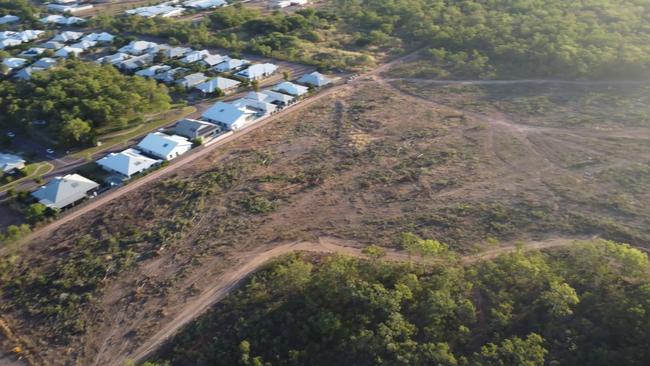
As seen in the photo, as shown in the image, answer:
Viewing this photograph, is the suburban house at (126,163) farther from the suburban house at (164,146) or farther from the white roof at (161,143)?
the white roof at (161,143)

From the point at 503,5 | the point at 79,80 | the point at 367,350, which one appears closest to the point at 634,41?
the point at 503,5

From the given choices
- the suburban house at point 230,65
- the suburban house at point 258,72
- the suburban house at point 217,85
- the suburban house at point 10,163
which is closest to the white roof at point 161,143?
the suburban house at point 10,163

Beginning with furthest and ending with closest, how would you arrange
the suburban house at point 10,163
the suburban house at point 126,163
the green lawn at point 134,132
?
the green lawn at point 134,132 < the suburban house at point 10,163 < the suburban house at point 126,163

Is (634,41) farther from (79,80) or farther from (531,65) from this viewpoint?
(79,80)

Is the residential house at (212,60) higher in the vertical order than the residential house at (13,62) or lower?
higher

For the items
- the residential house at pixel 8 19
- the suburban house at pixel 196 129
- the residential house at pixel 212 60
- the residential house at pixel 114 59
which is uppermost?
the residential house at pixel 212 60

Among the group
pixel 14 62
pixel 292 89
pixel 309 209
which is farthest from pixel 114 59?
pixel 309 209
